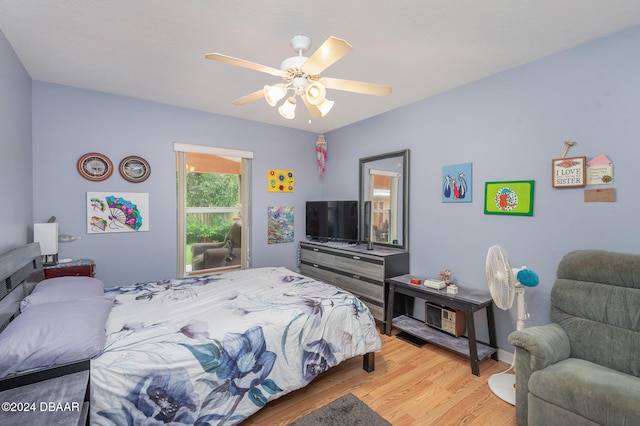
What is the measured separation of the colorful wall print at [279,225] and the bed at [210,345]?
1.69 meters

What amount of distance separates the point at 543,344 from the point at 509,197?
50.5 inches

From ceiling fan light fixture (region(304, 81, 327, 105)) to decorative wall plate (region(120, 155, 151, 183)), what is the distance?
2.49 meters

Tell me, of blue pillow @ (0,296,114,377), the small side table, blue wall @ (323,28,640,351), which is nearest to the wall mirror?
blue wall @ (323,28,640,351)

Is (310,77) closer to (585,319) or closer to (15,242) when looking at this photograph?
(585,319)

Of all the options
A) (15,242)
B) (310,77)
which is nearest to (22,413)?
(15,242)

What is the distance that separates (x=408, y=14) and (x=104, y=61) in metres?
2.45

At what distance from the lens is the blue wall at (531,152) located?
80.1 inches

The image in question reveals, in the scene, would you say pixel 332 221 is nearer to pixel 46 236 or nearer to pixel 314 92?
pixel 314 92

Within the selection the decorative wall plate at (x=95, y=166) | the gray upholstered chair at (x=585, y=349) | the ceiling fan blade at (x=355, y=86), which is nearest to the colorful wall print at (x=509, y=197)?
the gray upholstered chair at (x=585, y=349)

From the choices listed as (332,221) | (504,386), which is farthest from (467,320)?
(332,221)

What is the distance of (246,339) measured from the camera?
1.83m

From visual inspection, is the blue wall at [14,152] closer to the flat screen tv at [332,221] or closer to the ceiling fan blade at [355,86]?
the ceiling fan blade at [355,86]

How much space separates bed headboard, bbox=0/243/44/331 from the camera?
166cm

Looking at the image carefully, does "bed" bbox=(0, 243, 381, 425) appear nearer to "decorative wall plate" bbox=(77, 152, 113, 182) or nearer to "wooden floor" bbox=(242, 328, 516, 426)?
"wooden floor" bbox=(242, 328, 516, 426)
